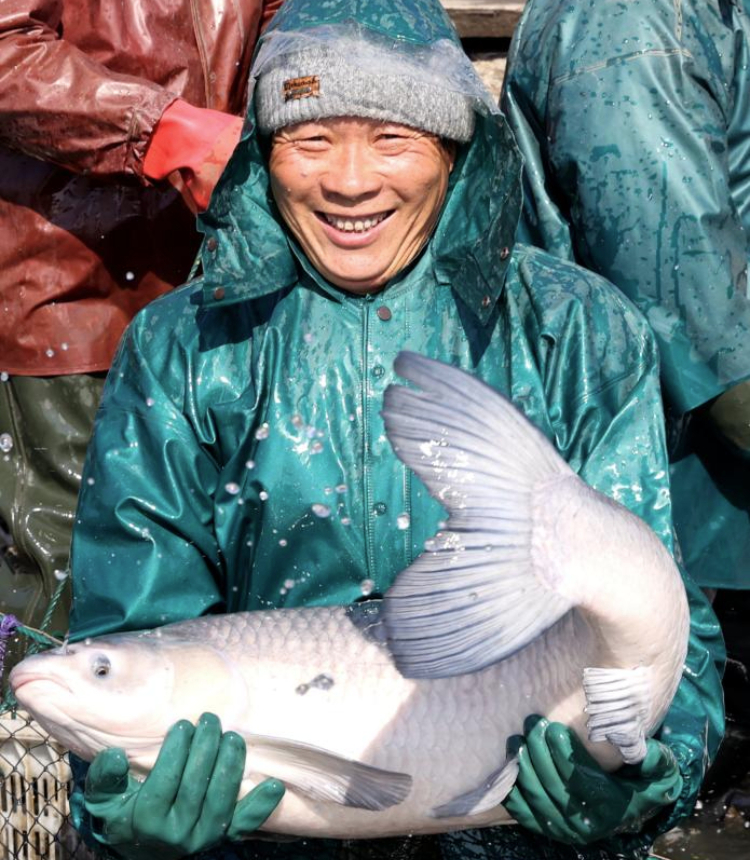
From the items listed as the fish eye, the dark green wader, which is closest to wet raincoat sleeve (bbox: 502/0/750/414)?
the dark green wader

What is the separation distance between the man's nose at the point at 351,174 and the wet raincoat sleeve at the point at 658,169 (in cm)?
76

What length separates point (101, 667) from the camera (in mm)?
2732

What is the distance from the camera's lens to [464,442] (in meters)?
2.37

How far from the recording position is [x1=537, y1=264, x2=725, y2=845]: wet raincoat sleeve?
3.06 metres

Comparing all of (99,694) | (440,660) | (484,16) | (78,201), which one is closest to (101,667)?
(99,694)

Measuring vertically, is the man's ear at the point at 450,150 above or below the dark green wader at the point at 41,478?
above

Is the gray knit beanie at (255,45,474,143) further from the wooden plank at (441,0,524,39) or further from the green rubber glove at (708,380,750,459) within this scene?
the wooden plank at (441,0,524,39)

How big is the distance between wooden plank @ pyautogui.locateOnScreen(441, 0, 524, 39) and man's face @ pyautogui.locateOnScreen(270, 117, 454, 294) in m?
2.90

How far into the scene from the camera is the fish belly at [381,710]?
9.09 ft

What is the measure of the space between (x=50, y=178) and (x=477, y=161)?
1.45 meters

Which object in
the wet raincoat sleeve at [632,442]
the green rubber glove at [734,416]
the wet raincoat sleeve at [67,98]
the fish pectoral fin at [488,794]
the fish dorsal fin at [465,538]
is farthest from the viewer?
the wet raincoat sleeve at [67,98]

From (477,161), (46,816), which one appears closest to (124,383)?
(477,161)

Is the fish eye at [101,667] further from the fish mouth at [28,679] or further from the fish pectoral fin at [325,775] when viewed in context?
the fish pectoral fin at [325,775]

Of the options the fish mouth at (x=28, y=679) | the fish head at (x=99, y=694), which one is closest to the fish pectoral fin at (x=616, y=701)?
the fish head at (x=99, y=694)
